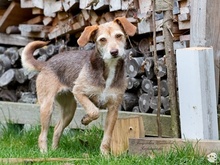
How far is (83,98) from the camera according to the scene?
6.08m

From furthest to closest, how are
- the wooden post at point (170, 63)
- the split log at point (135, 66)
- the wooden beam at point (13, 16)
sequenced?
the wooden beam at point (13, 16) → the split log at point (135, 66) → the wooden post at point (170, 63)

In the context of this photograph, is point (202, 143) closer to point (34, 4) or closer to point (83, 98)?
point (83, 98)

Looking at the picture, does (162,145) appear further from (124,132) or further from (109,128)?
(109,128)

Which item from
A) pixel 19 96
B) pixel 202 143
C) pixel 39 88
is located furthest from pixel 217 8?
pixel 19 96

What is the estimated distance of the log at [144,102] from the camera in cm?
720

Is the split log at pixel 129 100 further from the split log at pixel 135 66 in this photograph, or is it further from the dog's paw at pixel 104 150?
the dog's paw at pixel 104 150

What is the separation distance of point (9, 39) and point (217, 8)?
3.72 metres

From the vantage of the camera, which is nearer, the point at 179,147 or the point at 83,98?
the point at 179,147

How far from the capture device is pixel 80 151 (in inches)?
253

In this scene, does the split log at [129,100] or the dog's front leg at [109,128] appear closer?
the dog's front leg at [109,128]

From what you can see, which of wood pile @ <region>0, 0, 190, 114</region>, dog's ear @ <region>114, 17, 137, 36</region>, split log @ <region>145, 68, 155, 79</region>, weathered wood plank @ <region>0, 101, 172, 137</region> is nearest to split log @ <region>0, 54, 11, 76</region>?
wood pile @ <region>0, 0, 190, 114</region>

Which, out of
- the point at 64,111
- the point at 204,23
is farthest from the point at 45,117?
the point at 204,23

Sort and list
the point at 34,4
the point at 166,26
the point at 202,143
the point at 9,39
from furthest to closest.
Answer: the point at 9,39 → the point at 34,4 → the point at 166,26 → the point at 202,143

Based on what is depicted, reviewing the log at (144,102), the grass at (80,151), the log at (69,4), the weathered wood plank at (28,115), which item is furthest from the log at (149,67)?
the log at (69,4)
